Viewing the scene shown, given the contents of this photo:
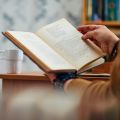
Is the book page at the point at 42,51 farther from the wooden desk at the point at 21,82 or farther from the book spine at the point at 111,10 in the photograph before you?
the book spine at the point at 111,10

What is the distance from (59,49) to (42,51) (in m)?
0.06

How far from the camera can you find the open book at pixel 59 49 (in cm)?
93

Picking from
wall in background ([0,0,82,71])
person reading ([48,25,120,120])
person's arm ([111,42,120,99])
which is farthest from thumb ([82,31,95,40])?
wall in background ([0,0,82,71])

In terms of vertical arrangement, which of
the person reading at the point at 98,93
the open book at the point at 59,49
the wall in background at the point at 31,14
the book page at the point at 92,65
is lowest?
the person reading at the point at 98,93

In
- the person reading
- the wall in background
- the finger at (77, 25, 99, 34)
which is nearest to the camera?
the person reading

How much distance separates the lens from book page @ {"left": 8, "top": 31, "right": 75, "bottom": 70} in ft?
3.03

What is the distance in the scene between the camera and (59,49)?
3.34ft

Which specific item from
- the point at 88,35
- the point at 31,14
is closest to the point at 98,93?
the point at 88,35

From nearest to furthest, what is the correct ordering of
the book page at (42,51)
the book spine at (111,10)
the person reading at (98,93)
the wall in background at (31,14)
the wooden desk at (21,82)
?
the person reading at (98,93) < the book page at (42,51) < the wooden desk at (21,82) < the wall in background at (31,14) < the book spine at (111,10)

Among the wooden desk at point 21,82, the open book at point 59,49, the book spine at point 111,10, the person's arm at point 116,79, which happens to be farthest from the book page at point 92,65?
the book spine at point 111,10

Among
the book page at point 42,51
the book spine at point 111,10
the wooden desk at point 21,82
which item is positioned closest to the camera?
the book page at point 42,51

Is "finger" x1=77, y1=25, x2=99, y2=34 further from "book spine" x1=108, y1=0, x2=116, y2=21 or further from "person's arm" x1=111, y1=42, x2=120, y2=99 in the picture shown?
"book spine" x1=108, y1=0, x2=116, y2=21

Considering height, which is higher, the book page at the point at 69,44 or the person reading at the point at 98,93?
the book page at the point at 69,44

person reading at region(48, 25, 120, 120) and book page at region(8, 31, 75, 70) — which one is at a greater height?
book page at region(8, 31, 75, 70)
